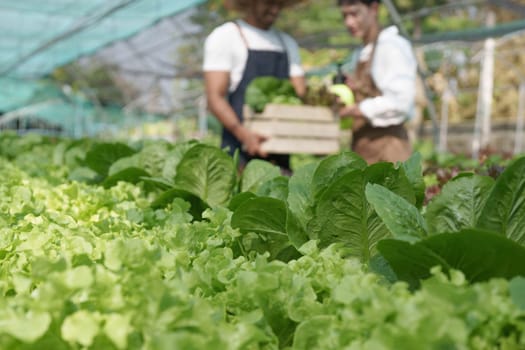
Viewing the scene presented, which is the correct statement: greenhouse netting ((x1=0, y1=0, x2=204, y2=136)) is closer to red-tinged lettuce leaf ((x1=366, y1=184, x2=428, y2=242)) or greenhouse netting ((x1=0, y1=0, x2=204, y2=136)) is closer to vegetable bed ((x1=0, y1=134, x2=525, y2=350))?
vegetable bed ((x1=0, y1=134, x2=525, y2=350))

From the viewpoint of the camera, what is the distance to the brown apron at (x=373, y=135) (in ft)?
14.4

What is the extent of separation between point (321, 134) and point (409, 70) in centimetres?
63

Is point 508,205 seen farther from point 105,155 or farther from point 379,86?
point 379,86

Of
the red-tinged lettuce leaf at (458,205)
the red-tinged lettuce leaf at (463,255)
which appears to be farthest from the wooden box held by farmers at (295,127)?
the red-tinged lettuce leaf at (463,255)

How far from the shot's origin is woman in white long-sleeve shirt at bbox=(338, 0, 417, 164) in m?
4.16

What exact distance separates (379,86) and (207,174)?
2104mm

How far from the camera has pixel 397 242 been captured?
1221 mm

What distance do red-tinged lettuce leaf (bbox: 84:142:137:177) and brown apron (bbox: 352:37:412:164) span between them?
1747mm

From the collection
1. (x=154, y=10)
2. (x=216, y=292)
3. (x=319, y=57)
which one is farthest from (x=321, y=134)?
(x=319, y=57)

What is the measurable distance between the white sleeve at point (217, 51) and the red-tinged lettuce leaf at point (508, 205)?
3023 mm

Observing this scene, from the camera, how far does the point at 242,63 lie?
4.39 meters

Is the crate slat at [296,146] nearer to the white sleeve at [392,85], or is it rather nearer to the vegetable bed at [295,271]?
the white sleeve at [392,85]

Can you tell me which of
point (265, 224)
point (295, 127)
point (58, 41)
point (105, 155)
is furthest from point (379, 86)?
point (58, 41)

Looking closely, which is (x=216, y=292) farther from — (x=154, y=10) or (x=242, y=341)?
(x=154, y=10)
